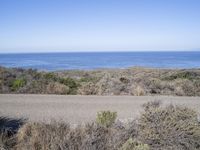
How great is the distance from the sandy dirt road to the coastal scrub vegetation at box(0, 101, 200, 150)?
3.25 m

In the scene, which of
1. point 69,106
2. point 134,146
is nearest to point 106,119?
point 134,146

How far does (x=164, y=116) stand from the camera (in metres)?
7.06

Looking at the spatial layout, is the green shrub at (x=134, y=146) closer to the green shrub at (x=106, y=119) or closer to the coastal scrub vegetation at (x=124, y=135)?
the coastal scrub vegetation at (x=124, y=135)

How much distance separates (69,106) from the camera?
1326 cm

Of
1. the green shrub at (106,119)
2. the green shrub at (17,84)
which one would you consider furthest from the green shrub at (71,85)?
the green shrub at (106,119)

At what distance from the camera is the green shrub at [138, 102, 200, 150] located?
253 inches

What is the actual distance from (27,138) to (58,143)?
1203mm

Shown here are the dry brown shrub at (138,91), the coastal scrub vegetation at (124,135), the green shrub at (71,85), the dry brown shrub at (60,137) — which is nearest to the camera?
the dry brown shrub at (60,137)

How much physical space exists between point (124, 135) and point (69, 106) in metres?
6.78

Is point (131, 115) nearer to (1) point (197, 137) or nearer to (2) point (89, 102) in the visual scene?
(2) point (89, 102)

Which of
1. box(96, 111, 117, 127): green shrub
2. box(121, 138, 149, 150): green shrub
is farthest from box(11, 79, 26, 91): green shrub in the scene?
box(121, 138, 149, 150): green shrub

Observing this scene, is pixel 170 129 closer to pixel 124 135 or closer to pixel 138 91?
pixel 124 135

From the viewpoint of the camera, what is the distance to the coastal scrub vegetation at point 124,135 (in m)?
6.04

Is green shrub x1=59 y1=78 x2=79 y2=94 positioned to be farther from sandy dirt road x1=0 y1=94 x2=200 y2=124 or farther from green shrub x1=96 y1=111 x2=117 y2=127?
green shrub x1=96 y1=111 x2=117 y2=127
